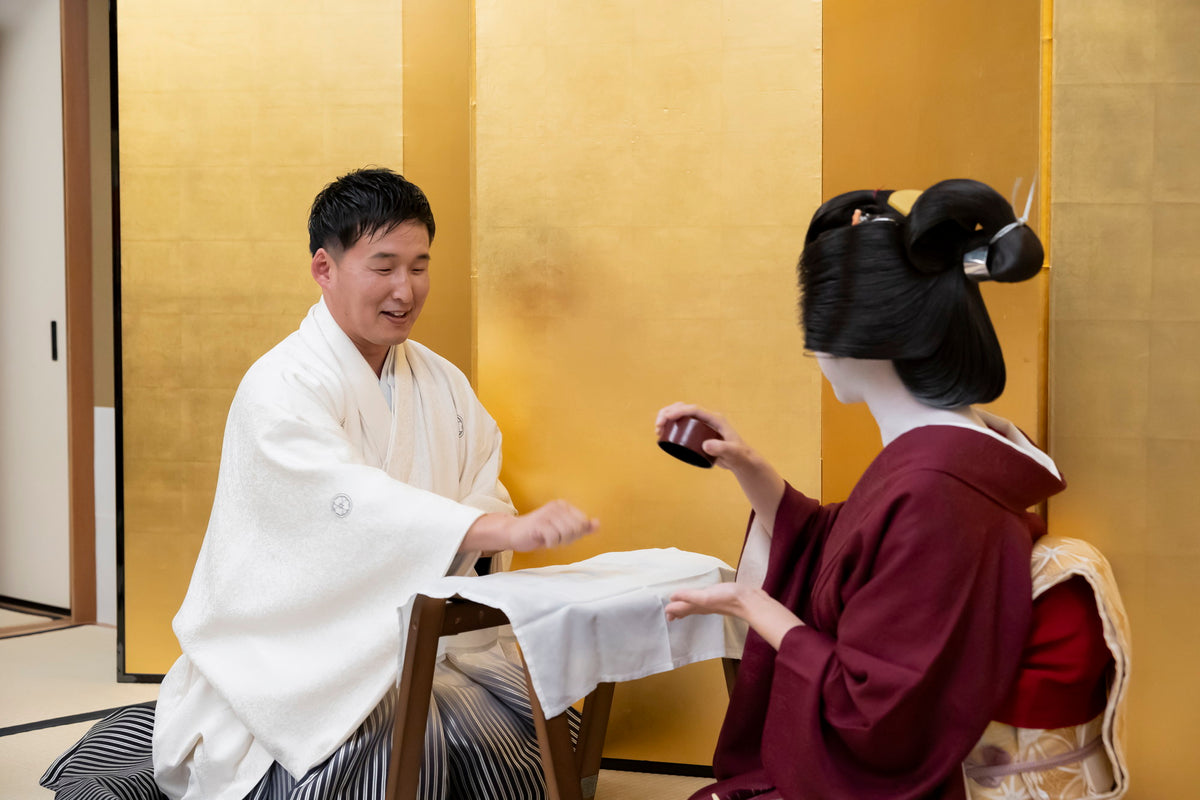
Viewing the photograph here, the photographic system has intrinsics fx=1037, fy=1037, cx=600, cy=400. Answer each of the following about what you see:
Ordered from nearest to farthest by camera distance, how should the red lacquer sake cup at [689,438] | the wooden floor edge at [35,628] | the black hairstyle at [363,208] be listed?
the red lacquer sake cup at [689,438]
the black hairstyle at [363,208]
the wooden floor edge at [35,628]

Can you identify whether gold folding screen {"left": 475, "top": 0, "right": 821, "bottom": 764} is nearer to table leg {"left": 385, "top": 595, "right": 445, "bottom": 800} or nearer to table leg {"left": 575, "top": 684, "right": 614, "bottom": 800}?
table leg {"left": 575, "top": 684, "right": 614, "bottom": 800}

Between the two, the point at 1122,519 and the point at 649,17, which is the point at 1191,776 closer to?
the point at 1122,519

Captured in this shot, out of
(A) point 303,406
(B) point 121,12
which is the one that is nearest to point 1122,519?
(A) point 303,406

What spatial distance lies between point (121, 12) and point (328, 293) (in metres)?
1.79

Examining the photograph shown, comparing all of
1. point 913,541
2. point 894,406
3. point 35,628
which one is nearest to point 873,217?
point 894,406

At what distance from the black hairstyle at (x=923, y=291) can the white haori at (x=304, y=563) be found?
77cm

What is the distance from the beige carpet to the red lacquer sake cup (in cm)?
121

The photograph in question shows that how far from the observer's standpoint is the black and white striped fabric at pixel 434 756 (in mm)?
1942

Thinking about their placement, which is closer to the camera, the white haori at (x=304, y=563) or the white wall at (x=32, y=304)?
the white haori at (x=304, y=563)

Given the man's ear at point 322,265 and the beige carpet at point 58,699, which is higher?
the man's ear at point 322,265

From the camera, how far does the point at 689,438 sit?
1724 mm

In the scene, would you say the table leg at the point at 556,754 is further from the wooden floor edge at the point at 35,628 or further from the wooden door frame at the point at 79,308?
the wooden door frame at the point at 79,308

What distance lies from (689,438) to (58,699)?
264cm

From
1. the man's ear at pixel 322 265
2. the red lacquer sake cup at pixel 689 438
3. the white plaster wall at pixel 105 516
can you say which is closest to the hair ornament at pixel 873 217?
the red lacquer sake cup at pixel 689 438
